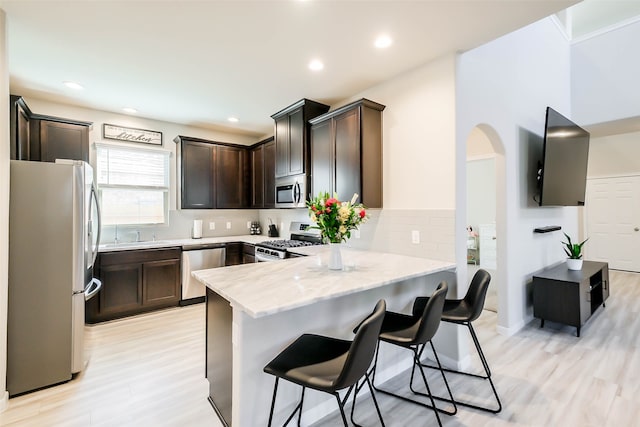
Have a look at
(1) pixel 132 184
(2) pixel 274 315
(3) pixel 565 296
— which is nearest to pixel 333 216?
(2) pixel 274 315

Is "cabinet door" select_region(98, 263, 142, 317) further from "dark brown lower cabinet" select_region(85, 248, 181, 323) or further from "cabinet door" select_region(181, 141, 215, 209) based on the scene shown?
"cabinet door" select_region(181, 141, 215, 209)

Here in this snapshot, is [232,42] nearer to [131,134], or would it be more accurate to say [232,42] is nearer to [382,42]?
[382,42]

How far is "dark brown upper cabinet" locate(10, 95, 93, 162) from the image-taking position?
3.03m

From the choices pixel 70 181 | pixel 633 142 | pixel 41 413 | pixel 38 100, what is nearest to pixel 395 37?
pixel 70 181

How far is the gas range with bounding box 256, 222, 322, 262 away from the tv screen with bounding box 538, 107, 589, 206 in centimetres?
282

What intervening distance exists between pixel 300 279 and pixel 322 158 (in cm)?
189

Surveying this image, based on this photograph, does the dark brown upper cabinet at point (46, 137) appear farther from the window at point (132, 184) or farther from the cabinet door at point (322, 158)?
the cabinet door at point (322, 158)

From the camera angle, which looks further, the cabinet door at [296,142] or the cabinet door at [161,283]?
the cabinet door at [161,283]

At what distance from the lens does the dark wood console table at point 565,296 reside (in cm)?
311

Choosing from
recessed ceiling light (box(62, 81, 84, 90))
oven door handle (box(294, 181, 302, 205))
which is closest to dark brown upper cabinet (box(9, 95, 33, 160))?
recessed ceiling light (box(62, 81, 84, 90))

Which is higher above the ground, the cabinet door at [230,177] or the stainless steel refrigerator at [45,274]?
the cabinet door at [230,177]

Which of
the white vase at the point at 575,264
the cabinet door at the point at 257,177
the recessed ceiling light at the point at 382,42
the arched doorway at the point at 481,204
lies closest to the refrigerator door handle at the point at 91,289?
the cabinet door at the point at 257,177

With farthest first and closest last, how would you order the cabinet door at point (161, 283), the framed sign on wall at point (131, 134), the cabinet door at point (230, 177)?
the cabinet door at point (230, 177)
the framed sign on wall at point (131, 134)
the cabinet door at point (161, 283)

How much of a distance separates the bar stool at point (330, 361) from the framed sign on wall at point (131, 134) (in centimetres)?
405
